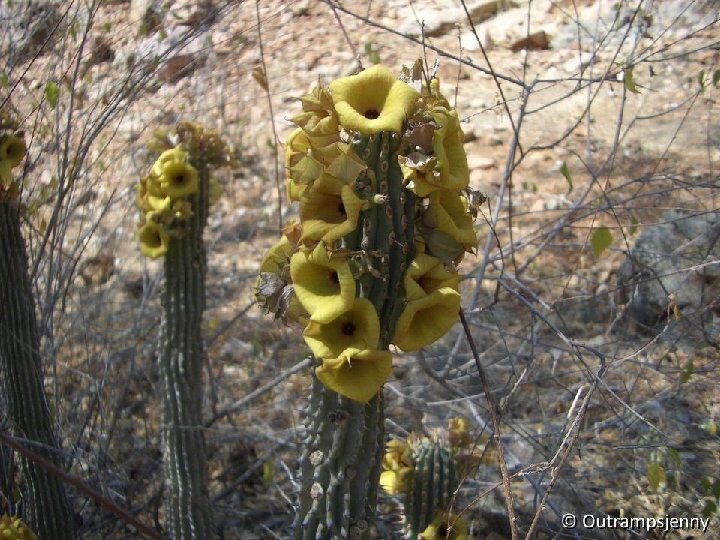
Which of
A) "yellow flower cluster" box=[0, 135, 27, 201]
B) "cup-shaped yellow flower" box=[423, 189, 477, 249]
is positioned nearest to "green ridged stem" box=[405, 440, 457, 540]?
"cup-shaped yellow flower" box=[423, 189, 477, 249]

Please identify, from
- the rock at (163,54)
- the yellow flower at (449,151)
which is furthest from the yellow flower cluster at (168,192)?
the yellow flower at (449,151)

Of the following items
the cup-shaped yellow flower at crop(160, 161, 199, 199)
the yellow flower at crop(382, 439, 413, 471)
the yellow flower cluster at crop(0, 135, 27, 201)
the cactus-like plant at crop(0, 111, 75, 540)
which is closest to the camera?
the yellow flower at crop(382, 439, 413, 471)

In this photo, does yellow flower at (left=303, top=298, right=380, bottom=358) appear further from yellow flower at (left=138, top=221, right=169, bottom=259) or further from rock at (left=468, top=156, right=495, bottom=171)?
rock at (left=468, top=156, right=495, bottom=171)

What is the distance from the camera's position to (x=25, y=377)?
2.97 meters

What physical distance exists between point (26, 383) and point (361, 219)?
6.21 ft

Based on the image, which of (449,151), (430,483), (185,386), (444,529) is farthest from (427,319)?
(185,386)

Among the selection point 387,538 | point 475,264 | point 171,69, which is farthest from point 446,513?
point 171,69

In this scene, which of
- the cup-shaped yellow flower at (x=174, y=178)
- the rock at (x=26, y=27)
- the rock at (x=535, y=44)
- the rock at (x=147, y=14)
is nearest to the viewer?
the cup-shaped yellow flower at (x=174, y=178)

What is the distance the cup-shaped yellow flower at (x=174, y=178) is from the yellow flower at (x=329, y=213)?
1.46 m

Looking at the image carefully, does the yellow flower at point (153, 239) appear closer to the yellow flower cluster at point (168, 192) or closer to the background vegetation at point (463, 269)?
the yellow flower cluster at point (168, 192)

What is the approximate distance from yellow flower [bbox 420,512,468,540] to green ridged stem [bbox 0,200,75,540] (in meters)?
1.40

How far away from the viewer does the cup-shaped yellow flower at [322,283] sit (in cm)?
157

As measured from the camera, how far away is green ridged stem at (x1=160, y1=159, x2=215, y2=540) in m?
3.13

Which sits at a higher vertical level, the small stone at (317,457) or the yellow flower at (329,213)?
the yellow flower at (329,213)
